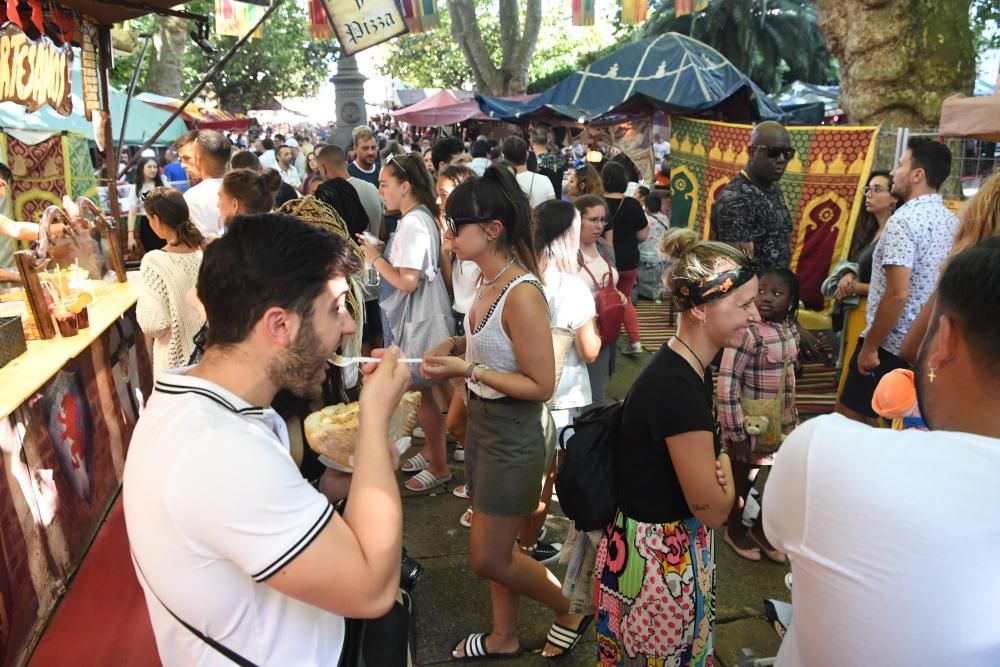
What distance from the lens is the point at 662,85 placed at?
33.2 feet

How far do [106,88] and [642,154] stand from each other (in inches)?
350

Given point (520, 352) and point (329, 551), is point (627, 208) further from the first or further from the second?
point (329, 551)

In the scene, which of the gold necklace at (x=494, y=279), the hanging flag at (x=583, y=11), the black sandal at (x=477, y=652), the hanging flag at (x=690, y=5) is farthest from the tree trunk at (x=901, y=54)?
the hanging flag at (x=583, y=11)

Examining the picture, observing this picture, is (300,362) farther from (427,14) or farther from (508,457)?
(427,14)

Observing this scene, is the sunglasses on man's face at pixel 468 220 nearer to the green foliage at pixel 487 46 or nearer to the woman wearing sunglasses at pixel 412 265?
the woman wearing sunglasses at pixel 412 265

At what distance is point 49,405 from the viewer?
3.13 meters

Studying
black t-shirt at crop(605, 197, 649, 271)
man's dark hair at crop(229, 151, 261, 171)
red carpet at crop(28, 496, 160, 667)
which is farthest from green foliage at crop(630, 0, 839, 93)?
red carpet at crop(28, 496, 160, 667)

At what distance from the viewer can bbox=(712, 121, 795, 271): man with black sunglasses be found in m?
4.08

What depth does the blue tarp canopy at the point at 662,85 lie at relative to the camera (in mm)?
9867

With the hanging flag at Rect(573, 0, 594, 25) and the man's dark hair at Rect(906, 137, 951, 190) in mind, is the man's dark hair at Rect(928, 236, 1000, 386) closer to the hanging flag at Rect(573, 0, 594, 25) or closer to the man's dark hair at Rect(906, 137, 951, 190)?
the man's dark hair at Rect(906, 137, 951, 190)

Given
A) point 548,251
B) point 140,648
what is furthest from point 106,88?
point 140,648

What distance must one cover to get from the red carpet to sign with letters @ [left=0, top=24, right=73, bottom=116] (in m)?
2.76

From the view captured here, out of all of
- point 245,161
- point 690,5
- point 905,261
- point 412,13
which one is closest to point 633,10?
point 690,5

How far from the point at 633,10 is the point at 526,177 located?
23.3ft
